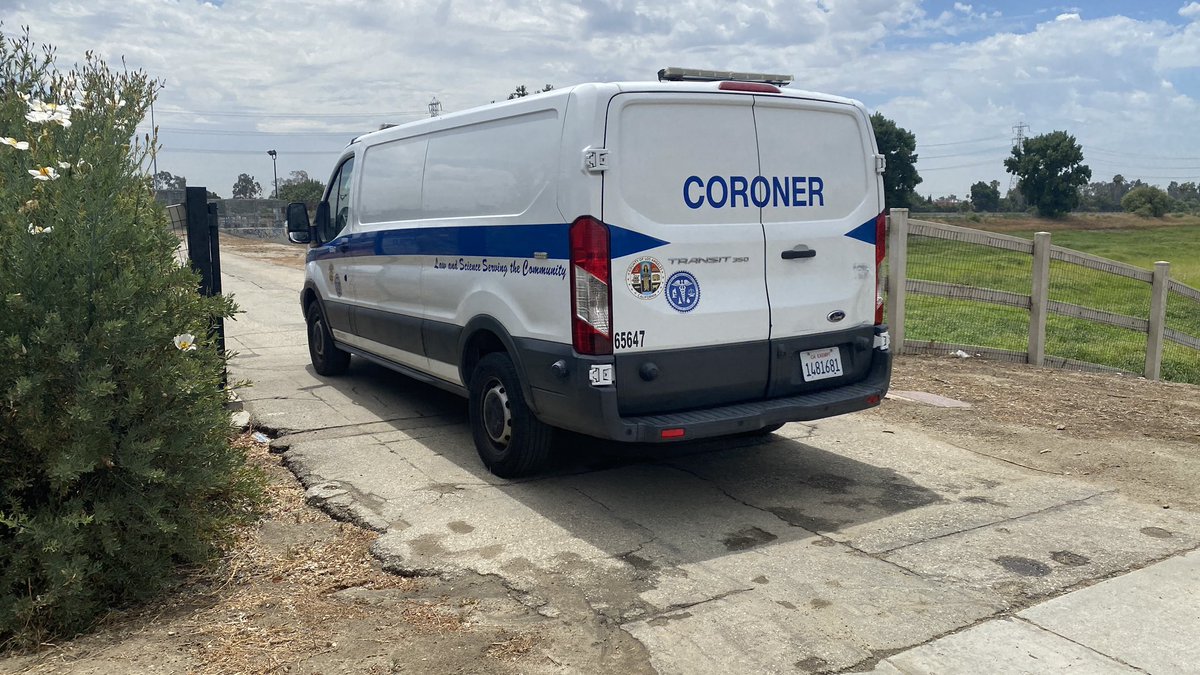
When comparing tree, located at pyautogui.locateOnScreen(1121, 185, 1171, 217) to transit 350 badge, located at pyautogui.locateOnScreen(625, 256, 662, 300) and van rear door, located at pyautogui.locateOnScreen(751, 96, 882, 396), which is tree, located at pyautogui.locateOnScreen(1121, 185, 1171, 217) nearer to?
van rear door, located at pyautogui.locateOnScreen(751, 96, 882, 396)

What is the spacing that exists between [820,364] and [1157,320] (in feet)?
20.9

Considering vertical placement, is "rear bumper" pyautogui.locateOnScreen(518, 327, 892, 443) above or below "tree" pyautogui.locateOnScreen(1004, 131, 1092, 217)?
below

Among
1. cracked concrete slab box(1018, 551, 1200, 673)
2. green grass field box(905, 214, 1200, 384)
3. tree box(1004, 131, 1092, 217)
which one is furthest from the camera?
tree box(1004, 131, 1092, 217)

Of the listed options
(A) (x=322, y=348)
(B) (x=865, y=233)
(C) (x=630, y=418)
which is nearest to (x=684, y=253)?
(C) (x=630, y=418)

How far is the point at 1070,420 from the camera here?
24.7 feet

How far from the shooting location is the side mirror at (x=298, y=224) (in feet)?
30.3

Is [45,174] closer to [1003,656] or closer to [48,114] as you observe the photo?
[48,114]

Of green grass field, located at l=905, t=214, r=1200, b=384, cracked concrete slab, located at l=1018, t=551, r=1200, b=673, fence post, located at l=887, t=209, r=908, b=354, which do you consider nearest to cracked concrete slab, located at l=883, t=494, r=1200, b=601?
cracked concrete slab, located at l=1018, t=551, r=1200, b=673

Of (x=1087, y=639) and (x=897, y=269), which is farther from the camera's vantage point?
(x=897, y=269)

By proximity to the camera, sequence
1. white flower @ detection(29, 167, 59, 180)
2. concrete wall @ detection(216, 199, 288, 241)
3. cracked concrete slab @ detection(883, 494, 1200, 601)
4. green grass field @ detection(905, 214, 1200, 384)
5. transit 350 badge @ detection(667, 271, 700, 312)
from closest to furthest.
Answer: white flower @ detection(29, 167, 59, 180), cracked concrete slab @ detection(883, 494, 1200, 601), transit 350 badge @ detection(667, 271, 700, 312), green grass field @ detection(905, 214, 1200, 384), concrete wall @ detection(216, 199, 288, 241)

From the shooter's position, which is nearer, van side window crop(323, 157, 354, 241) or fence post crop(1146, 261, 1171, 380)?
van side window crop(323, 157, 354, 241)

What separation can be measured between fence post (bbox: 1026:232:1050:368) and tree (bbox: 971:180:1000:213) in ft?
239

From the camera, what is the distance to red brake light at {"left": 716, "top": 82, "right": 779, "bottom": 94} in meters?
5.45

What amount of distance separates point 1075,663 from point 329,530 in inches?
141
